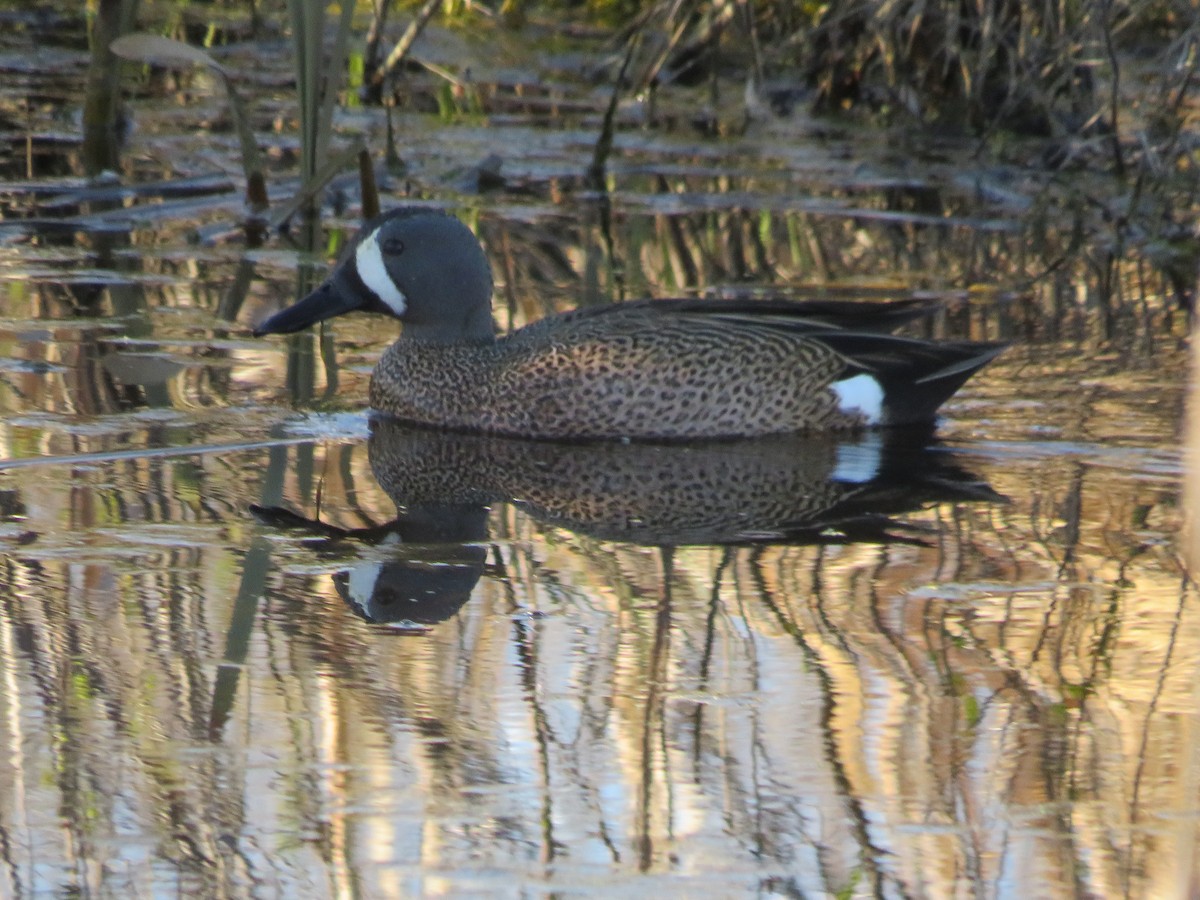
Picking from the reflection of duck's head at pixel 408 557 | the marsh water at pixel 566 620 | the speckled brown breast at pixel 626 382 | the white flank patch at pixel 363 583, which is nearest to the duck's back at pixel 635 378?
the speckled brown breast at pixel 626 382

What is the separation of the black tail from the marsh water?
0.49 feet

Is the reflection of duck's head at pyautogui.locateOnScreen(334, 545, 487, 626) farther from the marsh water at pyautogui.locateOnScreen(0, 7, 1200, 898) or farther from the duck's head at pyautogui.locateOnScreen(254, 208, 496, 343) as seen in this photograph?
the duck's head at pyautogui.locateOnScreen(254, 208, 496, 343)

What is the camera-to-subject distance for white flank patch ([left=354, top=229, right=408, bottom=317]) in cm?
621

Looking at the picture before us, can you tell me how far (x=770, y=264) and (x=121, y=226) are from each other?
8.69 feet

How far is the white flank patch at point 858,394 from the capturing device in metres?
6.12

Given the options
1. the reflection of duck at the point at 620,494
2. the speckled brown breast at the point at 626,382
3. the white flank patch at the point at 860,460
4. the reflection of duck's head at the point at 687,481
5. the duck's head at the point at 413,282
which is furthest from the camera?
the duck's head at the point at 413,282

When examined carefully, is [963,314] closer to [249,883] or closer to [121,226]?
[121,226]

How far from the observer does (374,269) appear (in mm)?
6227

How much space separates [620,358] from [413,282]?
72 cm

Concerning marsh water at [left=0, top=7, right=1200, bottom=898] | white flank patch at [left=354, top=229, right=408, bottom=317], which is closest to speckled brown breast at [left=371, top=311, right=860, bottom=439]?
marsh water at [left=0, top=7, right=1200, bottom=898]

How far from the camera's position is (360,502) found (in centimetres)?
516

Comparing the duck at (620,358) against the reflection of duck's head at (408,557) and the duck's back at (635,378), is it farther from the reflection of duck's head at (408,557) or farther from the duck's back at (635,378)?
the reflection of duck's head at (408,557)

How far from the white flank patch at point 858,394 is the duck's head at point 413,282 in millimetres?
1043

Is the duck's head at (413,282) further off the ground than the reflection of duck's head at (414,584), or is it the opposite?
the duck's head at (413,282)
